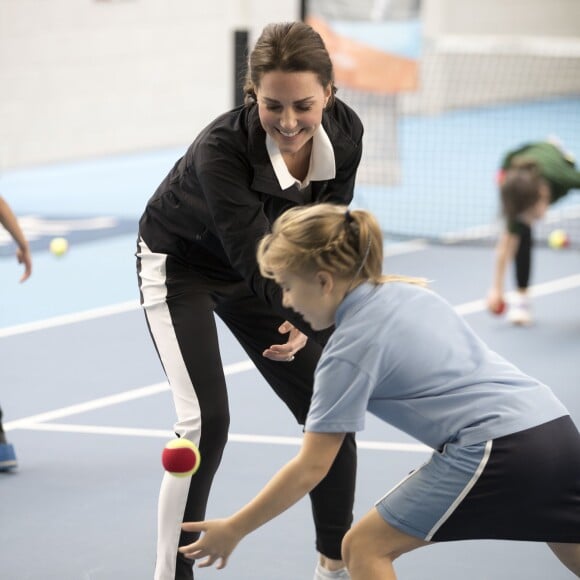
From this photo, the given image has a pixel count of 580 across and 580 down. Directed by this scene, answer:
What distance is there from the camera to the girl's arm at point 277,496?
8.18 feet

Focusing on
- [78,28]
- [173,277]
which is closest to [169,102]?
[78,28]

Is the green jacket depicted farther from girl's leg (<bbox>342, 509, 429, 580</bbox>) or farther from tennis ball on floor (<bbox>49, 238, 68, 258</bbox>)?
girl's leg (<bbox>342, 509, 429, 580</bbox>)

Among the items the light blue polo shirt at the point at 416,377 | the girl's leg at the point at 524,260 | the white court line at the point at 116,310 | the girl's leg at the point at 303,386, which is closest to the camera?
the light blue polo shirt at the point at 416,377

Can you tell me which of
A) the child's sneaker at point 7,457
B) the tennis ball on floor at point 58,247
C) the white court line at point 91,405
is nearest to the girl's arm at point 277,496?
the child's sneaker at point 7,457

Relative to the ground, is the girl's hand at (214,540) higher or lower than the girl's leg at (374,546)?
higher

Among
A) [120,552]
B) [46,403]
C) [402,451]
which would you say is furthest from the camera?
[46,403]

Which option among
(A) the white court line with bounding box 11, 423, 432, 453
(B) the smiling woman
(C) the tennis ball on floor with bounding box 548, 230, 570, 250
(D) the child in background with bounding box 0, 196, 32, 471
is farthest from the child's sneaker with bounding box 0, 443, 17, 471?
(C) the tennis ball on floor with bounding box 548, 230, 570, 250

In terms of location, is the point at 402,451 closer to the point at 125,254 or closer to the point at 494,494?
the point at 494,494

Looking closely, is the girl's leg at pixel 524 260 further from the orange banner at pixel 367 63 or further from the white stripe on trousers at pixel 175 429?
the white stripe on trousers at pixel 175 429

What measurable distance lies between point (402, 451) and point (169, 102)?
9.12 meters

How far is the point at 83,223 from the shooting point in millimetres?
9172

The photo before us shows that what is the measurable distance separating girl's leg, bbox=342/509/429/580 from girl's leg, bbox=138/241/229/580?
58 cm

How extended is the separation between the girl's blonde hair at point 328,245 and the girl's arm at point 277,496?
0.35 m

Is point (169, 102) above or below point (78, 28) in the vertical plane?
below
